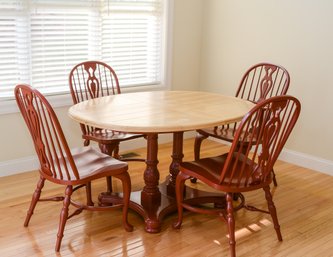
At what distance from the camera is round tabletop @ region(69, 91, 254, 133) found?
250 centimetres

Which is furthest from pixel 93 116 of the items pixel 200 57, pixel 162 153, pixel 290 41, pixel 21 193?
pixel 200 57

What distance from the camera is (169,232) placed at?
2820 millimetres

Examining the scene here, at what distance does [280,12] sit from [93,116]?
2186 millimetres

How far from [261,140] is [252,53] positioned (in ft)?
6.47

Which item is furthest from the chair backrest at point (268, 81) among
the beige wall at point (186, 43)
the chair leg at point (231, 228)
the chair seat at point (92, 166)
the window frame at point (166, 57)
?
the chair seat at point (92, 166)

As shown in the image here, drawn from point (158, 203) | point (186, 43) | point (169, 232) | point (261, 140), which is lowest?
point (169, 232)

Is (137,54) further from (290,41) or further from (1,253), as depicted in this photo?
(1,253)

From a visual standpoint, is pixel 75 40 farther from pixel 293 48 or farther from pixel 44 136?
pixel 293 48

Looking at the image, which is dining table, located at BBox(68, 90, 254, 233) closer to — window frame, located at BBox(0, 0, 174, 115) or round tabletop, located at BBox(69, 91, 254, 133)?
round tabletop, located at BBox(69, 91, 254, 133)

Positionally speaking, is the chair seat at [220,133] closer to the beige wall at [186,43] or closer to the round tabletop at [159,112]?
the round tabletop at [159,112]

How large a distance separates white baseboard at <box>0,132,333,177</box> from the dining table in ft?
3.17

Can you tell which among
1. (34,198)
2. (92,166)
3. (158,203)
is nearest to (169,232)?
(158,203)

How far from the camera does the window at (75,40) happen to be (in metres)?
3.51

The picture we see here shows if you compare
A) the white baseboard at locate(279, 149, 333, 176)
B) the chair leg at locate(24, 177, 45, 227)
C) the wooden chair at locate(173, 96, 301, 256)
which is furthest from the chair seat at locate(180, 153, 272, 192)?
the white baseboard at locate(279, 149, 333, 176)
